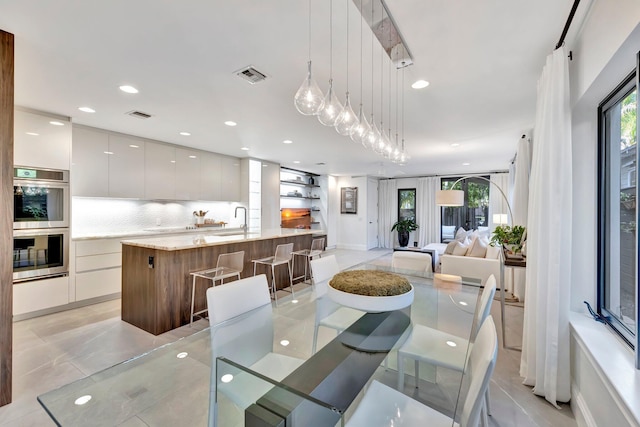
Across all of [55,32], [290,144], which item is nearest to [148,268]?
[55,32]

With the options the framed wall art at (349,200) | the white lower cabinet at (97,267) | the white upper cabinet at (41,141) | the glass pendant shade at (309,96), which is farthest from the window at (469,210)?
the white upper cabinet at (41,141)

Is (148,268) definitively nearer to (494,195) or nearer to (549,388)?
(549,388)

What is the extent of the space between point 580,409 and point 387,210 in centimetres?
820

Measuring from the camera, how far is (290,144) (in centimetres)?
488

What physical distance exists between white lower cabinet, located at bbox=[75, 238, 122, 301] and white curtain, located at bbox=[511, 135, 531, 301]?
5890 mm

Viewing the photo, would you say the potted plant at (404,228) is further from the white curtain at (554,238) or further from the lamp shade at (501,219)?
the white curtain at (554,238)

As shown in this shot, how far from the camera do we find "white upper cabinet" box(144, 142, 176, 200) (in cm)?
458

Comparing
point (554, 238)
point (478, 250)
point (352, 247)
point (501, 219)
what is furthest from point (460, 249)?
point (352, 247)

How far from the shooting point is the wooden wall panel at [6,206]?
71.9 inches

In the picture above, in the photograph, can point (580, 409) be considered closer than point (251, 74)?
Yes

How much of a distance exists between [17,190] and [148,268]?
186 cm

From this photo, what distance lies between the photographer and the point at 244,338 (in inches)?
62.7

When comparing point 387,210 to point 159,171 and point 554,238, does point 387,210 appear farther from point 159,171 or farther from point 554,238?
point 554,238

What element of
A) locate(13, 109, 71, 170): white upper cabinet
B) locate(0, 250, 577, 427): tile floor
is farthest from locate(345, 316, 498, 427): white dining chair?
locate(13, 109, 71, 170): white upper cabinet
